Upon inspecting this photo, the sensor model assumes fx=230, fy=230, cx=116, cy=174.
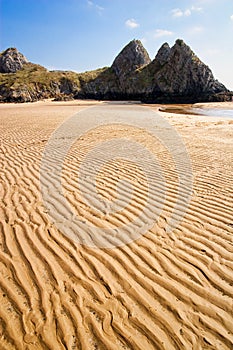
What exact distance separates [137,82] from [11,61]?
65541mm

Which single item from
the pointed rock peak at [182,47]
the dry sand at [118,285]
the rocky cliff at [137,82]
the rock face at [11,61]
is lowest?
the dry sand at [118,285]

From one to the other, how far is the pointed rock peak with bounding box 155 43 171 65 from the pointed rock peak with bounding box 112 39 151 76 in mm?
8934

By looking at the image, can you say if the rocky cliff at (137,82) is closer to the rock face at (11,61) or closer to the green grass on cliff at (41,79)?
the green grass on cliff at (41,79)

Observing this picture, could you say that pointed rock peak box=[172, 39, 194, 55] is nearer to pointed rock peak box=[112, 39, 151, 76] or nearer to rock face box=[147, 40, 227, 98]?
rock face box=[147, 40, 227, 98]

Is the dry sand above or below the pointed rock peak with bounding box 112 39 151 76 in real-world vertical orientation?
below

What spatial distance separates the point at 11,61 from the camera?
103438 mm

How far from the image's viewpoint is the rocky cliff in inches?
2453

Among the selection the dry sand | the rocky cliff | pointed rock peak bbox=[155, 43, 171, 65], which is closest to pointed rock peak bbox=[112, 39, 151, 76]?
the rocky cliff

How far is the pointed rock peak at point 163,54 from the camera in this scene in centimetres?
7512

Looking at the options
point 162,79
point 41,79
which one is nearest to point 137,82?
point 162,79

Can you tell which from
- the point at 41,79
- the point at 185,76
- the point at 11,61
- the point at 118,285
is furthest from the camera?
the point at 11,61

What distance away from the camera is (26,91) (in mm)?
63531

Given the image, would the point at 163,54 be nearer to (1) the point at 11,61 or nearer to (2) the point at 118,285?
(1) the point at 11,61

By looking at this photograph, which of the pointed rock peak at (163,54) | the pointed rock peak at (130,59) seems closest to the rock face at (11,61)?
the pointed rock peak at (130,59)
